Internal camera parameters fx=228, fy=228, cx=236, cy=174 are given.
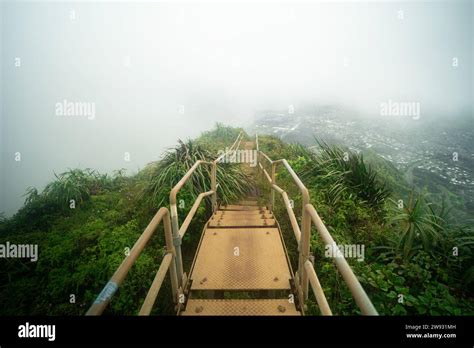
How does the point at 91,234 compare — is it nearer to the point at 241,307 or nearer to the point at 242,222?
the point at 242,222

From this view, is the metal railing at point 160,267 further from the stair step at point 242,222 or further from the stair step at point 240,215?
the stair step at point 240,215

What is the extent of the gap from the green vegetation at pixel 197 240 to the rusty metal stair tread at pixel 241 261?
0.49m

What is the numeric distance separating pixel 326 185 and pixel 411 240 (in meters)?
1.98

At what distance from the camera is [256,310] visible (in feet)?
5.96

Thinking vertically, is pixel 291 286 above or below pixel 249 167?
below

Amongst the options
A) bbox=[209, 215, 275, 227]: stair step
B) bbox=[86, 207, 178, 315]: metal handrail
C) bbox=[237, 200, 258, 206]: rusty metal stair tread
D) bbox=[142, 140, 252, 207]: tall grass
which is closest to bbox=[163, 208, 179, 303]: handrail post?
bbox=[86, 207, 178, 315]: metal handrail

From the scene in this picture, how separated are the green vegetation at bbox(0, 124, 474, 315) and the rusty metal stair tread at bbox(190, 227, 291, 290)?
1.61 ft

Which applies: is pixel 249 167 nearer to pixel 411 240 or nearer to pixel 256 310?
pixel 411 240

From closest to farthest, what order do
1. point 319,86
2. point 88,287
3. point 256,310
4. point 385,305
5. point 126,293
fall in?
point 256,310, point 385,305, point 126,293, point 88,287, point 319,86

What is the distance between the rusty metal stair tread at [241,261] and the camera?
81.7 inches

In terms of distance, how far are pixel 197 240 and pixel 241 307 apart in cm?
175

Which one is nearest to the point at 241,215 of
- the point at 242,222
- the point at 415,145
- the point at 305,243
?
the point at 242,222

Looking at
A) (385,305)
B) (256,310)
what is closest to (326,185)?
(385,305)

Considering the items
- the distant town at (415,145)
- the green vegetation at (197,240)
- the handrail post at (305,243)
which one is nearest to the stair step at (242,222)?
the green vegetation at (197,240)
